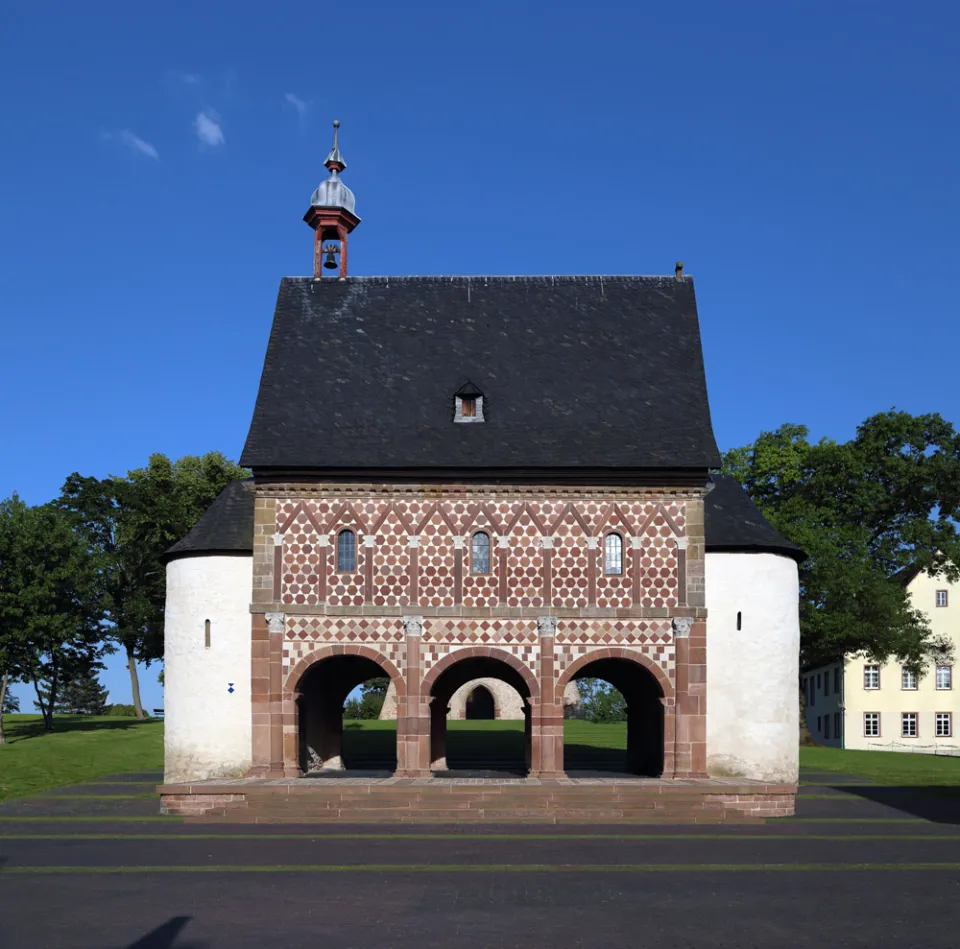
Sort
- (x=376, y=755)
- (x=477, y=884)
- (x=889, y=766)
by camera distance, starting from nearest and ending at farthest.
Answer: (x=477, y=884) → (x=889, y=766) → (x=376, y=755)

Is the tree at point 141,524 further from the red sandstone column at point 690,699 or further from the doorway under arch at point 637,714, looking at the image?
the red sandstone column at point 690,699

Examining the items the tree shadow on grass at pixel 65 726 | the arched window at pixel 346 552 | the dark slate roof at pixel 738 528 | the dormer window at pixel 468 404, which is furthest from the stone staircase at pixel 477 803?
the tree shadow on grass at pixel 65 726

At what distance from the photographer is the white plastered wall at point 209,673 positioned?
32.6 m

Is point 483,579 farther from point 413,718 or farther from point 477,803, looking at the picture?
point 477,803

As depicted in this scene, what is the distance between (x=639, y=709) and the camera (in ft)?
121

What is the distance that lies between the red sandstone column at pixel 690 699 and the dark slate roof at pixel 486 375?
4335 mm

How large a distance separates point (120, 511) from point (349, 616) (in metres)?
38.6

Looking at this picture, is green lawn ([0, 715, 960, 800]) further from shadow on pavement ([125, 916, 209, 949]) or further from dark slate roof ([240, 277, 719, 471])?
shadow on pavement ([125, 916, 209, 949])

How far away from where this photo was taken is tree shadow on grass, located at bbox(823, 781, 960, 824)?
28.7 m

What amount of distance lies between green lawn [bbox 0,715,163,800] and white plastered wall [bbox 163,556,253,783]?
4.84 meters

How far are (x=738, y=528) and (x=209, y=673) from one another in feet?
47.6

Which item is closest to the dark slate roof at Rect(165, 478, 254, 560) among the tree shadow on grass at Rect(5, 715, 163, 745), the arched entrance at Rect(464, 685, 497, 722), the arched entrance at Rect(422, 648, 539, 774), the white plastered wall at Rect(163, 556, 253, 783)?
the white plastered wall at Rect(163, 556, 253, 783)

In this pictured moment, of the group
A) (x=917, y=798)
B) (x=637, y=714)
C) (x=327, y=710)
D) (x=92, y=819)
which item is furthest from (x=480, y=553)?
(x=917, y=798)

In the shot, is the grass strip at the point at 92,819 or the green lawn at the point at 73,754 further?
the green lawn at the point at 73,754
